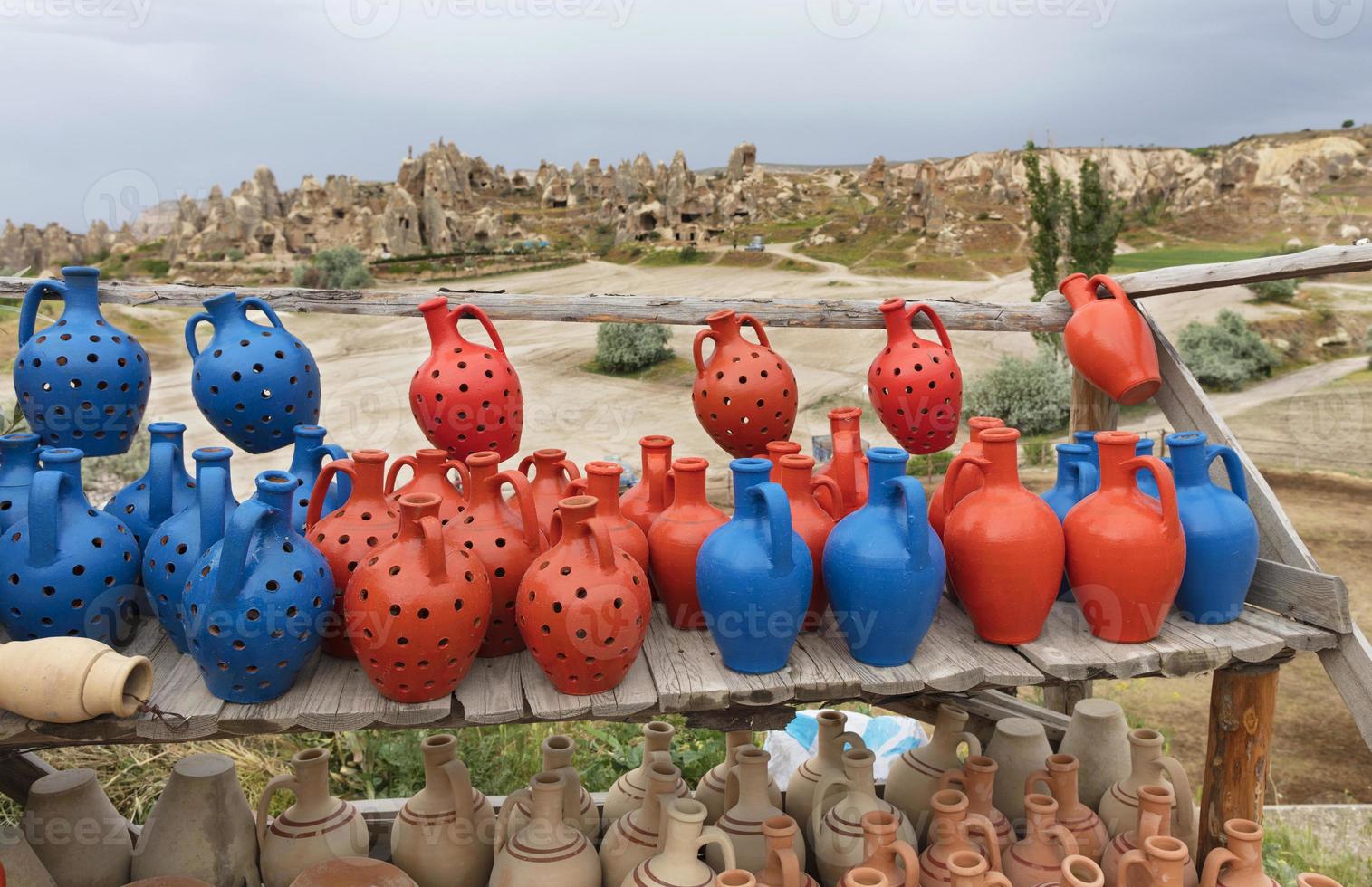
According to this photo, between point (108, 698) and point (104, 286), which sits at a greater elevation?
point (104, 286)

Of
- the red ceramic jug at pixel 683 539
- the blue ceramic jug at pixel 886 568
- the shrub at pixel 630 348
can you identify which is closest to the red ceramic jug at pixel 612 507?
the red ceramic jug at pixel 683 539

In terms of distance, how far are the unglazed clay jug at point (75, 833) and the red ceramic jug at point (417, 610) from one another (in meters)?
1.25

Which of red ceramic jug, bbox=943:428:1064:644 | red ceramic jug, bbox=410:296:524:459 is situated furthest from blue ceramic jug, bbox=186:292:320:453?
red ceramic jug, bbox=943:428:1064:644

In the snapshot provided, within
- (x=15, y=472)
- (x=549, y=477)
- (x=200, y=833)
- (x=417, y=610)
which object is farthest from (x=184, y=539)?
(x=200, y=833)

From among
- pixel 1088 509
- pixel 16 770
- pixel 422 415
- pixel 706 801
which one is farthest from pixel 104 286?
pixel 1088 509

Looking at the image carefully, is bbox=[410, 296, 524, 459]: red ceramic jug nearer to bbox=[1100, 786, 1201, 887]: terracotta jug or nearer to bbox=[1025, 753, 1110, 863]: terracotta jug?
bbox=[1025, 753, 1110, 863]: terracotta jug

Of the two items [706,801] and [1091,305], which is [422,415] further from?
[1091,305]

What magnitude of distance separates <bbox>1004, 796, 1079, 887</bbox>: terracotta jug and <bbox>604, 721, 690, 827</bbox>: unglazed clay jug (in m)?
0.96

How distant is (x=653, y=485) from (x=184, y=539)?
1.16 meters

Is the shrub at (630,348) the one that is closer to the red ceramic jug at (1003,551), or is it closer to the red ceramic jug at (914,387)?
the red ceramic jug at (914,387)

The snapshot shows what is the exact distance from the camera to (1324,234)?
93.1ft

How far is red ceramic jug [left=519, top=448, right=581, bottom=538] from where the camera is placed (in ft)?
8.57

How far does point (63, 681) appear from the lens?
1.94 m

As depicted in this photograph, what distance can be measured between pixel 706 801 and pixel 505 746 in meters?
1.84
